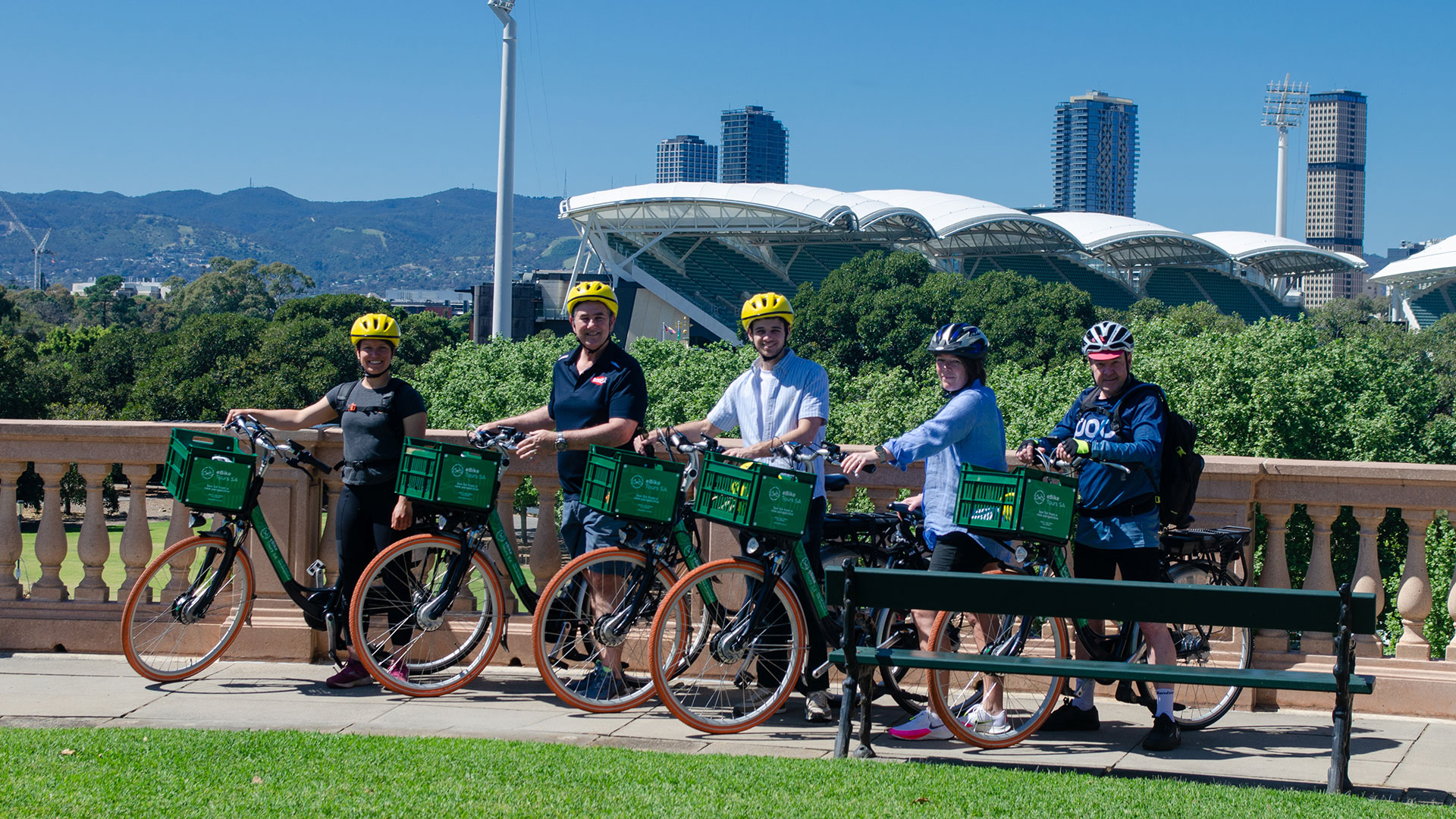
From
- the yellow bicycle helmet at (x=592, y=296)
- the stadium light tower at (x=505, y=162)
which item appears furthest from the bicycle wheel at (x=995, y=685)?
the stadium light tower at (x=505, y=162)

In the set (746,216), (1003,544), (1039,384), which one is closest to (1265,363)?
(1039,384)

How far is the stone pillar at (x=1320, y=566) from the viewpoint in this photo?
233 inches

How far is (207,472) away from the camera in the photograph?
5844mm

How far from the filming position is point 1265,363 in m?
35.6

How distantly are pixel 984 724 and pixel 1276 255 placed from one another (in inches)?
4778

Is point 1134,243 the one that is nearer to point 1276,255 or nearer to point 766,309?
point 1276,255

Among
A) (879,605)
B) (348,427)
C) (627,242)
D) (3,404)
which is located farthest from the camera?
(627,242)

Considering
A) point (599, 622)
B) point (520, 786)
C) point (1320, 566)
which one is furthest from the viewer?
point (1320, 566)

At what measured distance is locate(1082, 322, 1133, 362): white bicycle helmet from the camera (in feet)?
17.1

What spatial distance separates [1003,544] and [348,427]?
2971 mm

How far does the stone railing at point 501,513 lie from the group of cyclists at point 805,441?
0.48 meters

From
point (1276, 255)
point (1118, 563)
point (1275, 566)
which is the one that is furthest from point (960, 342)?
Answer: point (1276, 255)

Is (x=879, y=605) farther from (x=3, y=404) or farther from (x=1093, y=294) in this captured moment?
(x=1093, y=294)

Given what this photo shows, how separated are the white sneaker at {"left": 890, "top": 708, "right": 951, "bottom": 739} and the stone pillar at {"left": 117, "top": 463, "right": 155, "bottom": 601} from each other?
3.74 metres
